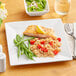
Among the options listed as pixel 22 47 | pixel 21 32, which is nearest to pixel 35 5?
pixel 21 32

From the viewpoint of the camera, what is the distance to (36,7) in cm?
212

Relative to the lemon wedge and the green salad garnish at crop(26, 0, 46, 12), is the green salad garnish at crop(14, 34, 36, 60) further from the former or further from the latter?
the green salad garnish at crop(26, 0, 46, 12)

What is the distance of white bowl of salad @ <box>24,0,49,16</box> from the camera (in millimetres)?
2086

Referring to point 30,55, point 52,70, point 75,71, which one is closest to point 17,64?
point 30,55

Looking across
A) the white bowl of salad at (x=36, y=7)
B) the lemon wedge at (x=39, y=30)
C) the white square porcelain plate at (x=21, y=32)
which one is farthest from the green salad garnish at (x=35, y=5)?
the lemon wedge at (x=39, y=30)

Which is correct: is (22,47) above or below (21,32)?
below

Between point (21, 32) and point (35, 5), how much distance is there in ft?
1.17

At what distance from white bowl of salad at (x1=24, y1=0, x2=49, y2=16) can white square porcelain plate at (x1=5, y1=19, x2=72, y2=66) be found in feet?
0.35

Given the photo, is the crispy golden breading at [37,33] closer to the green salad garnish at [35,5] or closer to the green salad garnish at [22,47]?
the green salad garnish at [22,47]

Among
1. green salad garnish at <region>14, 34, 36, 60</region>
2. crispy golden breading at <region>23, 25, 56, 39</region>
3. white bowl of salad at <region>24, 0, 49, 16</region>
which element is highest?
white bowl of salad at <region>24, 0, 49, 16</region>

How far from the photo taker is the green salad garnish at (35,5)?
83.2 inches

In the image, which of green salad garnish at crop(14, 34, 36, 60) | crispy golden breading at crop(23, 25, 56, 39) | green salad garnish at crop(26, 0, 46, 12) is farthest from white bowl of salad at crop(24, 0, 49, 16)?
green salad garnish at crop(14, 34, 36, 60)

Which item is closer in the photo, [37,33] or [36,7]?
[37,33]

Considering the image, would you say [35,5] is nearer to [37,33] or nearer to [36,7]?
[36,7]
